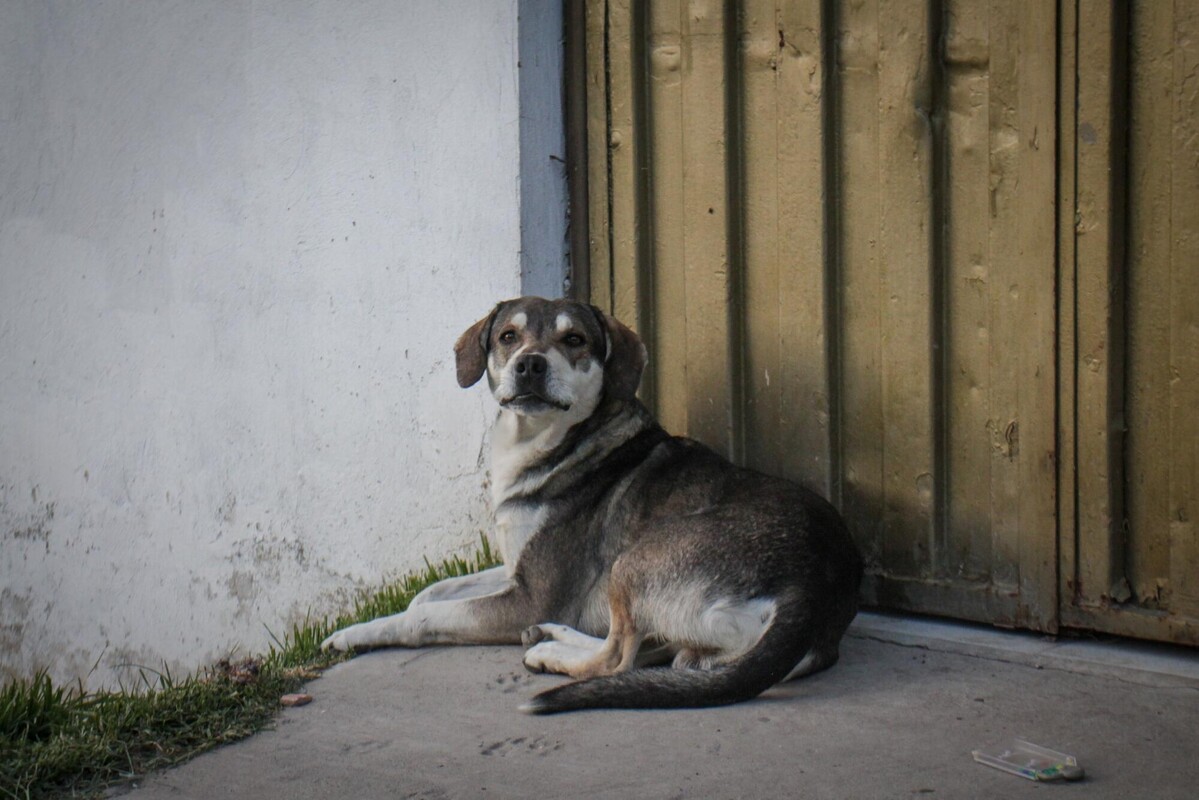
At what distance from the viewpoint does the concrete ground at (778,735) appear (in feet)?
10.4

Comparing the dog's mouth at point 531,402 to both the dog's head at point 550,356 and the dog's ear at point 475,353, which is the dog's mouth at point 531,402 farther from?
the dog's ear at point 475,353

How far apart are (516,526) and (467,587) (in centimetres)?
51

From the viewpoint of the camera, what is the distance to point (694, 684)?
11.9 ft

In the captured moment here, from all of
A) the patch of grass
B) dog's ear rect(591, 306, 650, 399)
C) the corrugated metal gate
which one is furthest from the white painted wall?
the patch of grass

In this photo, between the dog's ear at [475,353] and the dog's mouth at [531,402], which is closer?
the dog's mouth at [531,402]

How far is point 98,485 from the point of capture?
6.75m

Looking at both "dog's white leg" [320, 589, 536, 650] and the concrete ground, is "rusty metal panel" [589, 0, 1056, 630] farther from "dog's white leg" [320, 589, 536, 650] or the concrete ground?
"dog's white leg" [320, 589, 536, 650]

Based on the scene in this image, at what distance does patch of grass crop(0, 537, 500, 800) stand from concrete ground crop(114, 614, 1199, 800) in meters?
0.10

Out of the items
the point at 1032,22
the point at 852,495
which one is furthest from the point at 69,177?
the point at 1032,22

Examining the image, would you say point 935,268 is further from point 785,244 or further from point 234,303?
point 234,303

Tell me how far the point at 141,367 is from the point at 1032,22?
4.57m

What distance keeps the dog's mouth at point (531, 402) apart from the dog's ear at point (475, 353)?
10.8 inches

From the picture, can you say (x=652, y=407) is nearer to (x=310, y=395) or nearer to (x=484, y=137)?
(x=484, y=137)

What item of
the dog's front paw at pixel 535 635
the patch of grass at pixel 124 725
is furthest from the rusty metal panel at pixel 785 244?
the patch of grass at pixel 124 725
